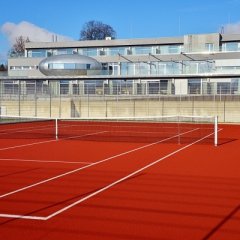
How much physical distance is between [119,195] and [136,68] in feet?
133

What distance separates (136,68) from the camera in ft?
161

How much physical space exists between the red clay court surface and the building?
2416 centimetres

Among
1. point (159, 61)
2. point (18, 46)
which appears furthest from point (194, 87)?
point (18, 46)

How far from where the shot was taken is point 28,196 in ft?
29.2

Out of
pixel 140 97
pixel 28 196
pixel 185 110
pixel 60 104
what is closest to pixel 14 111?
pixel 60 104

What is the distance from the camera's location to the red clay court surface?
6711mm

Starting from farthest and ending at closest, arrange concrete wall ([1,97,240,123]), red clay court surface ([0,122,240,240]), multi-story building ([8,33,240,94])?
1. multi-story building ([8,33,240,94])
2. concrete wall ([1,97,240,123])
3. red clay court surface ([0,122,240,240])

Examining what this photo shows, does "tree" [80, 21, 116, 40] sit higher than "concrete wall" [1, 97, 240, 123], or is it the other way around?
"tree" [80, 21, 116, 40]

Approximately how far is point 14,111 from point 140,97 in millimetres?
10788

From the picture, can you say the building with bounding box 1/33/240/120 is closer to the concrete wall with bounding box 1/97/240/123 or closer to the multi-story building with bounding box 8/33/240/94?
the multi-story building with bounding box 8/33/240/94

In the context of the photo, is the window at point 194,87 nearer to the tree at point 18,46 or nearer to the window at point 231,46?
the window at point 231,46

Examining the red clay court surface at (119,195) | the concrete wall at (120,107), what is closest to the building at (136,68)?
the concrete wall at (120,107)

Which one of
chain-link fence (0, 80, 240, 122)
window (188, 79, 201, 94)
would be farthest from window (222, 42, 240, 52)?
window (188, 79, 201, 94)

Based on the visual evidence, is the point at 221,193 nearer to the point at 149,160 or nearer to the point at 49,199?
the point at 49,199
